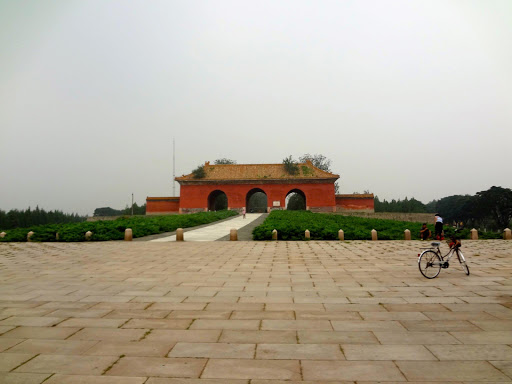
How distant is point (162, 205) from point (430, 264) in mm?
34191

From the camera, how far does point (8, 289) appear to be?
5082mm

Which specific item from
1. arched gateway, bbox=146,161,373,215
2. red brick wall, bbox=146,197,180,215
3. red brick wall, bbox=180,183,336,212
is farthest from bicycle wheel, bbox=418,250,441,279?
red brick wall, bbox=146,197,180,215

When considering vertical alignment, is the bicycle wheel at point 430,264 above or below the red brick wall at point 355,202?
below

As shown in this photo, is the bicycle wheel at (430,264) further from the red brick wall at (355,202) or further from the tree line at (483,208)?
the tree line at (483,208)

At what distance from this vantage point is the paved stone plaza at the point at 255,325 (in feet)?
7.88

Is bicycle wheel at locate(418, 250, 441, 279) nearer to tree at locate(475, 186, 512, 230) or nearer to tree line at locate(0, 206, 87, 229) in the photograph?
tree at locate(475, 186, 512, 230)

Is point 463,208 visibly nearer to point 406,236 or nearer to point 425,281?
point 406,236

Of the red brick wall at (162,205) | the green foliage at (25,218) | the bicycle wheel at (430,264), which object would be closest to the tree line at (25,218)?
the green foliage at (25,218)

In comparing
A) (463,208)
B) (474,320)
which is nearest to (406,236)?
(474,320)

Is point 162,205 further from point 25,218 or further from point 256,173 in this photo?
point 25,218

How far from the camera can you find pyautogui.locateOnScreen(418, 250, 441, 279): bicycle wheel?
5.76 m

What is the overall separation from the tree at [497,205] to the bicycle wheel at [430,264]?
151ft

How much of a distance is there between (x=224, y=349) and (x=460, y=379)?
5.69 feet

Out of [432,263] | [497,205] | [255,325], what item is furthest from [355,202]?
[255,325]
